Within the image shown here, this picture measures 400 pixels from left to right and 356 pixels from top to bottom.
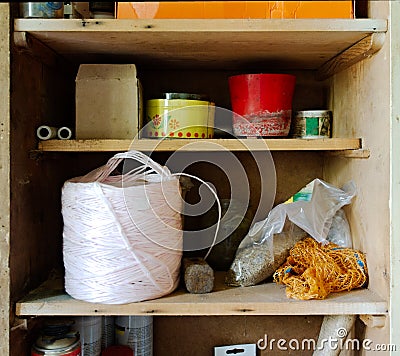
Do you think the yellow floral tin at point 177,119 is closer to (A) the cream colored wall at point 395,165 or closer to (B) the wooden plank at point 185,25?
(B) the wooden plank at point 185,25

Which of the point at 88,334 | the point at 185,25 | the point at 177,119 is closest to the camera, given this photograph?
the point at 185,25

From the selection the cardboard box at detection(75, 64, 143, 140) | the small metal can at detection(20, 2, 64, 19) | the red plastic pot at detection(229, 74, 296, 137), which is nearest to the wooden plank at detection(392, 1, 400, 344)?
the red plastic pot at detection(229, 74, 296, 137)

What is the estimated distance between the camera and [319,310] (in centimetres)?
92

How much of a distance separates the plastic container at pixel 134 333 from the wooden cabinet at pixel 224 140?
180 millimetres

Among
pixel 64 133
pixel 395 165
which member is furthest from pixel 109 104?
pixel 395 165

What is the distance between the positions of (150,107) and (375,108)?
0.40m

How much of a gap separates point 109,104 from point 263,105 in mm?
284

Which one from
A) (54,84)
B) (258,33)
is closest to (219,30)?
(258,33)

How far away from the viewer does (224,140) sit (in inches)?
37.8

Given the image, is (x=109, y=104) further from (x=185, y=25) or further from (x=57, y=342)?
(x=57, y=342)

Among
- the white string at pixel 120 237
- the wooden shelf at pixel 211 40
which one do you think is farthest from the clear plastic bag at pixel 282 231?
the wooden shelf at pixel 211 40

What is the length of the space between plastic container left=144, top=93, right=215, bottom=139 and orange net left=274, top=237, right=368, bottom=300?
0.29 m

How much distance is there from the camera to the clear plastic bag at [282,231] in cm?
102

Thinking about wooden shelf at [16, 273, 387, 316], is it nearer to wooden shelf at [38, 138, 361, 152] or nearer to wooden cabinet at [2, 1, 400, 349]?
wooden cabinet at [2, 1, 400, 349]
